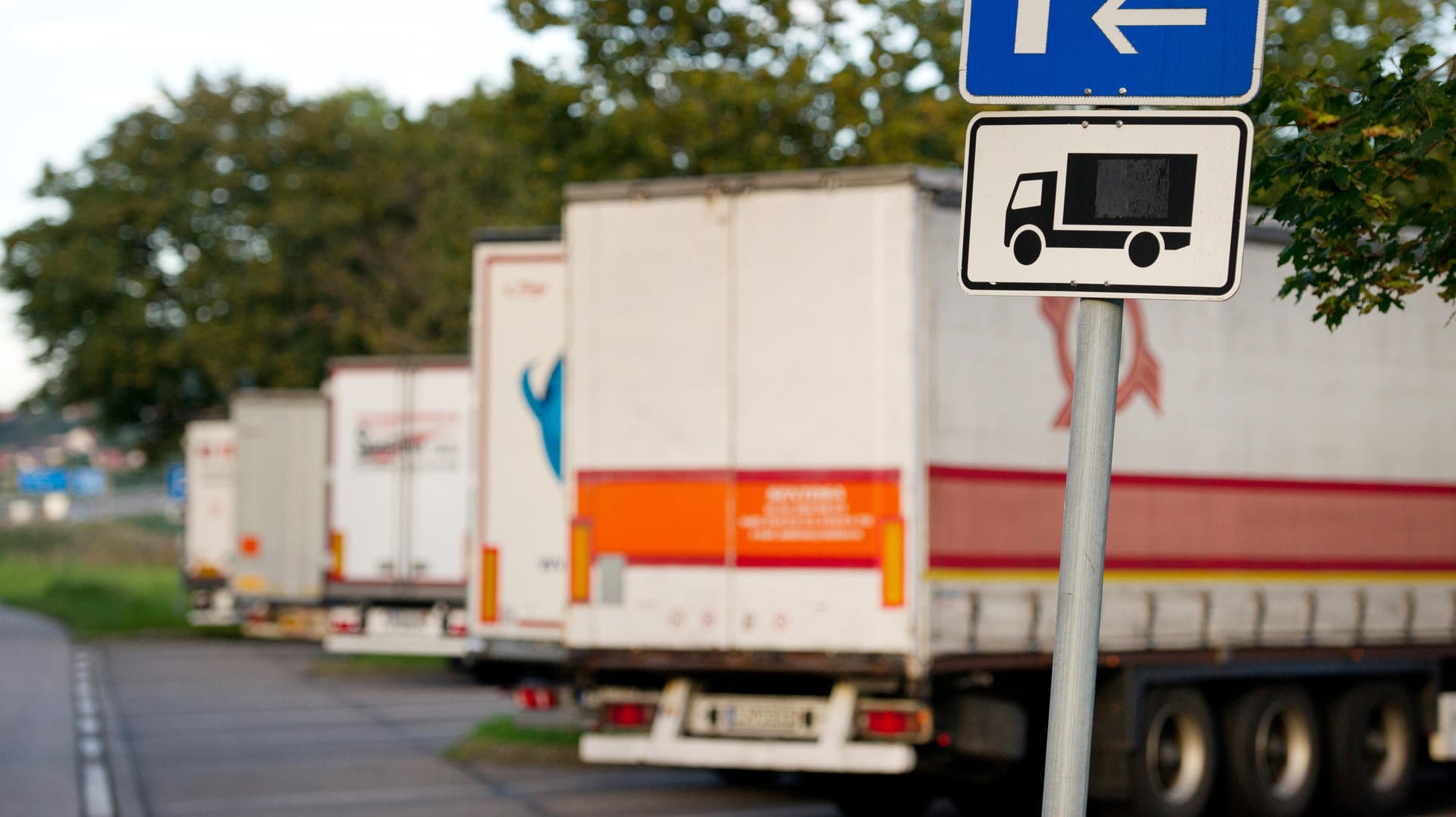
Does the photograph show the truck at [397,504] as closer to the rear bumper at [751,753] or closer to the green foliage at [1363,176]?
the rear bumper at [751,753]

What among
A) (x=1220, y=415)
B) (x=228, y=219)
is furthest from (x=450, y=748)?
(x=228, y=219)

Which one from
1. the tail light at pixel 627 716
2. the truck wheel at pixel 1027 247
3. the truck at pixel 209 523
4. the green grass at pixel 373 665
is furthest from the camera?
the truck at pixel 209 523

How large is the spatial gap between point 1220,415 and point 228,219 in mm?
33669

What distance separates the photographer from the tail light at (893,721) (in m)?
10.1

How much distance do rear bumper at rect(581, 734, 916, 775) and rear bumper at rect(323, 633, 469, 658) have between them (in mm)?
10289

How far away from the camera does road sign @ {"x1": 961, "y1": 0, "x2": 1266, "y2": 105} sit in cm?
438

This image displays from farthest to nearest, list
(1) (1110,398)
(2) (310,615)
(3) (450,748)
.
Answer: (2) (310,615) < (3) (450,748) < (1) (1110,398)

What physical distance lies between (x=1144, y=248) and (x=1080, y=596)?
0.76 meters

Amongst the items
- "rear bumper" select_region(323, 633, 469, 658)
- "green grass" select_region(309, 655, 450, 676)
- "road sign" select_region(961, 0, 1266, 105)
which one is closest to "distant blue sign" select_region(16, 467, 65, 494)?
"green grass" select_region(309, 655, 450, 676)

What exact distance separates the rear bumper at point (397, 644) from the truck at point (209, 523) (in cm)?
755

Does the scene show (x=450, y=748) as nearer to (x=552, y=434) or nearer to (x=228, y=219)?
(x=552, y=434)

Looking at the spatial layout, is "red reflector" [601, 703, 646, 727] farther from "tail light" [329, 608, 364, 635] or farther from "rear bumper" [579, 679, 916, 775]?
"tail light" [329, 608, 364, 635]

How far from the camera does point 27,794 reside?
1370cm

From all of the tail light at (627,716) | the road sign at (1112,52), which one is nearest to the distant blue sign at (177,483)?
the tail light at (627,716)
